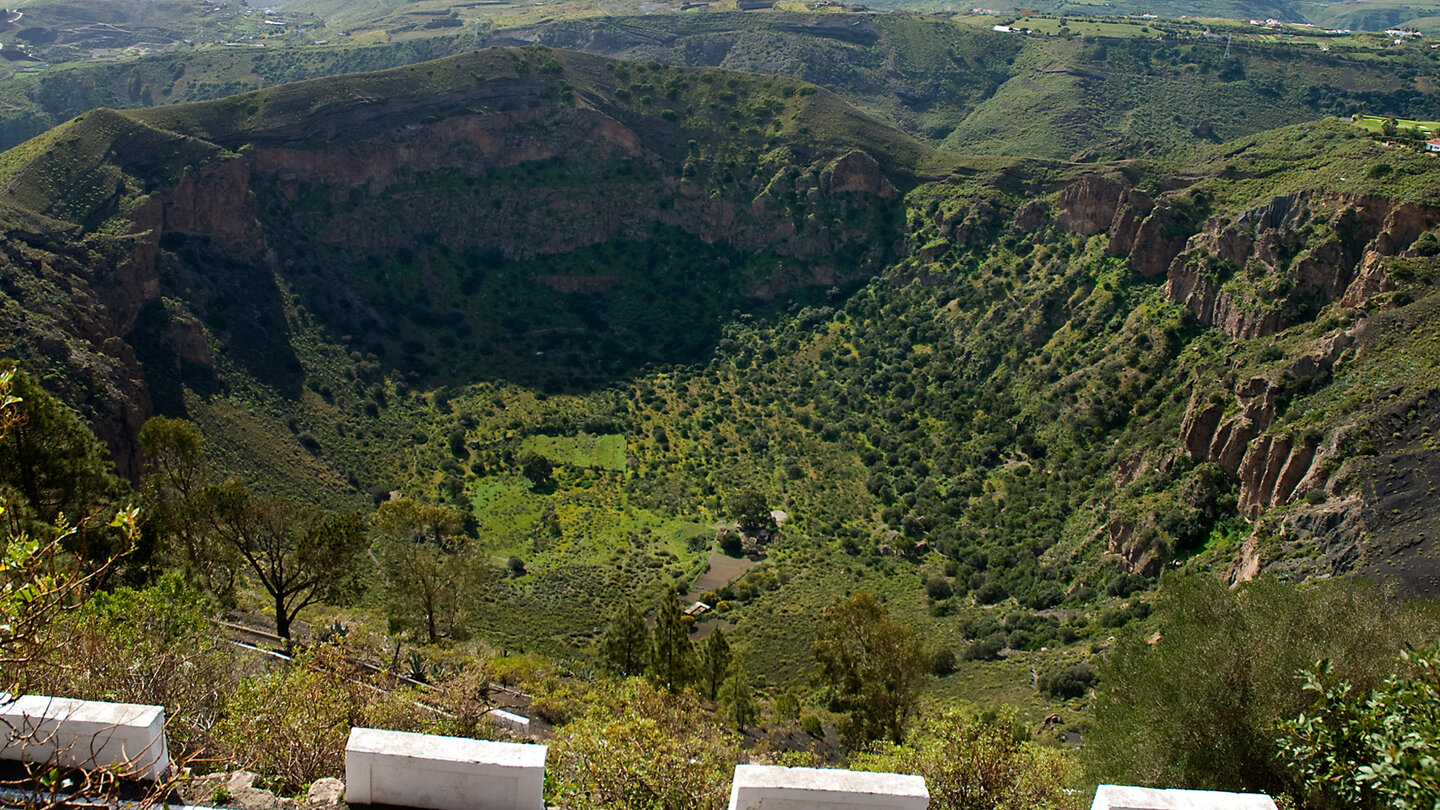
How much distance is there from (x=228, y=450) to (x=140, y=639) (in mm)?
46876

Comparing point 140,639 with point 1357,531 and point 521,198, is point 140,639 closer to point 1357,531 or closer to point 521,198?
point 1357,531

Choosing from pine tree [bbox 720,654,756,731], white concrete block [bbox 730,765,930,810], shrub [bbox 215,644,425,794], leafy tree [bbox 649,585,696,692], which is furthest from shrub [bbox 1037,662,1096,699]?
white concrete block [bbox 730,765,930,810]

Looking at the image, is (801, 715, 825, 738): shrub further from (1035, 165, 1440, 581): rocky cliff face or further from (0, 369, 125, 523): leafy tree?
(0, 369, 125, 523): leafy tree

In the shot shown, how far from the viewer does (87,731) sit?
49.2 ft

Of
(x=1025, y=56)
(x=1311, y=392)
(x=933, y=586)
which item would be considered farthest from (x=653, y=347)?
(x=1025, y=56)

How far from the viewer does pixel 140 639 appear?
923 inches

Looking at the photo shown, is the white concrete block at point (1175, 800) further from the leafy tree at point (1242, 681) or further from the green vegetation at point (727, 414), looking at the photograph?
the green vegetation at point (727, 414)

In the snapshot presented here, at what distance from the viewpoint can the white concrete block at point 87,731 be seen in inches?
584

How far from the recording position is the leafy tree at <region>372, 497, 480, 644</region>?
4703 centimetres

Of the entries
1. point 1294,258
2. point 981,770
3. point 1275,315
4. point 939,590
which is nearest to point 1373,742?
point 981,770

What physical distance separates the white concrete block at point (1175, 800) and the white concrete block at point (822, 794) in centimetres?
274

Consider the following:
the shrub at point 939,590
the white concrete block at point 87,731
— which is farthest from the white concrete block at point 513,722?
the shrub at point 939,590

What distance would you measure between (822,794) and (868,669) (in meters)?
24.0

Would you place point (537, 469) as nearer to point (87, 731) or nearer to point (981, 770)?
point (981, 770)
